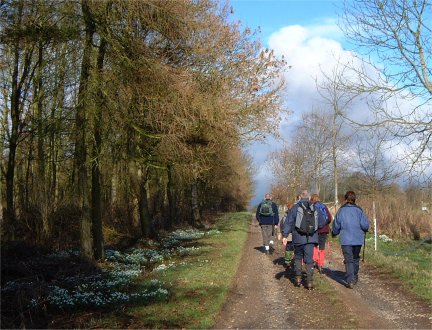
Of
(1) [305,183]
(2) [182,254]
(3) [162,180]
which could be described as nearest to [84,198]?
(2) [182,254]

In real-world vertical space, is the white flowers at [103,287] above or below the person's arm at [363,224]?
below

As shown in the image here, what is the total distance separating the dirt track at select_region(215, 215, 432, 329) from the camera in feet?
24.1

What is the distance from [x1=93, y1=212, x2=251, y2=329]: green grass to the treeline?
3.53 meters

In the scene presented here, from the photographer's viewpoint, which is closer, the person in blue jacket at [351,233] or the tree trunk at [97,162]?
the person in blue jacket at [351,233]

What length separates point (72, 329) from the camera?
272 inches

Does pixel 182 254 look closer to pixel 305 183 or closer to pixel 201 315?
pixel 201 315

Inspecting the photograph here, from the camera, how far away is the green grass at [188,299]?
7.29m

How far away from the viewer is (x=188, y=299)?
8.78 metres

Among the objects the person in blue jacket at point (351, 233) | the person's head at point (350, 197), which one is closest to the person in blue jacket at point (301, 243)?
the person in blue jacket at point (351, 233)

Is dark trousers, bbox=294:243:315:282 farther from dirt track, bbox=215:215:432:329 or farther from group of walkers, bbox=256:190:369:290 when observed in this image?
dirt track, bbox=215:215:432:329

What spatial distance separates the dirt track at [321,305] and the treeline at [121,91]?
5.22 meters

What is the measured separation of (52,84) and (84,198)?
16.0 feet

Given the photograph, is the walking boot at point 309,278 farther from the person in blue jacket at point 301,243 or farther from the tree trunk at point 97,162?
the tree trunk at point 97,162

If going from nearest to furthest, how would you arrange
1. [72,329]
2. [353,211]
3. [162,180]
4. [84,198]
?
1. [72,329]
2. [353,211]
3. [84,198]
4. [162,180]
